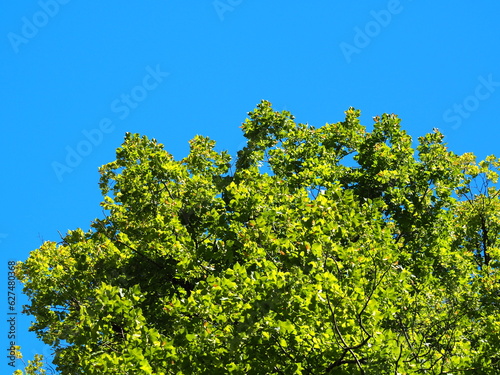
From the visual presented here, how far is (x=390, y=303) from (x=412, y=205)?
619 cm

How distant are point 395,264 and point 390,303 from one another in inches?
36.4

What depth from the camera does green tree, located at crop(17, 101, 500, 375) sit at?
31.7 feet

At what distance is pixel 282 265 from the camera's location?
11195 millimetres

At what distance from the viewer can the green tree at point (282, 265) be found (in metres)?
9.66

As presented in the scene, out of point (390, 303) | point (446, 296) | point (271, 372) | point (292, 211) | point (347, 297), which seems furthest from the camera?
point (446, 296)

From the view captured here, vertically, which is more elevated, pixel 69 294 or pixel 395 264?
pixel 69 294

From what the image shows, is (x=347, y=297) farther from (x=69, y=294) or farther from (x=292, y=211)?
(x=69, y=294)

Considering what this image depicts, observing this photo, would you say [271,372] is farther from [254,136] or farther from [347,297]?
[254,136]

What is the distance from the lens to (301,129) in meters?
18.8

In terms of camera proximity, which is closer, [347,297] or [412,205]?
[347,297]

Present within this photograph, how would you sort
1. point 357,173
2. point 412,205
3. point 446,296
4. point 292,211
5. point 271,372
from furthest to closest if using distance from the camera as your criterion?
point 357,173 → point 412,205 → point 446,296 → point 292,211 → point 271,372

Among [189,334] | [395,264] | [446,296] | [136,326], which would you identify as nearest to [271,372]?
[189,334]

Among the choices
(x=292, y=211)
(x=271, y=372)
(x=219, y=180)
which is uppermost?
(x=219, y=180)

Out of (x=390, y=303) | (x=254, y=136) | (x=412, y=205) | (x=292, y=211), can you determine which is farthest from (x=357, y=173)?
(x=390, y=303)
